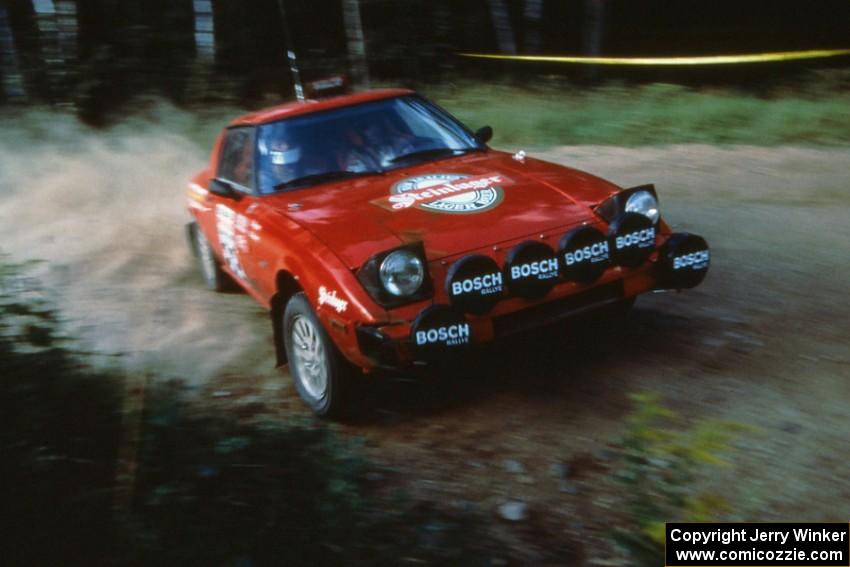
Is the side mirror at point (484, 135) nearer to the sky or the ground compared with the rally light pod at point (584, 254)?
nearer to the sky

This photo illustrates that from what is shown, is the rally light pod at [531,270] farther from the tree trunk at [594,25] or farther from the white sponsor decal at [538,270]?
the tree trunk at [594,25]

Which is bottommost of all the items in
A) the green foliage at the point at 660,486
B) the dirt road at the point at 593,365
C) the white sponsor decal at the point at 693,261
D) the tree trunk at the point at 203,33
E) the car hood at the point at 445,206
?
the dirt road at the point at 593,365

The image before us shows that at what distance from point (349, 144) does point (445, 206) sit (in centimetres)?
115

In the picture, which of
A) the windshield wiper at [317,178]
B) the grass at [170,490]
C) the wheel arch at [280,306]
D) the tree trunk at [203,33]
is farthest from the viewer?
the tree trunk at [203,33]

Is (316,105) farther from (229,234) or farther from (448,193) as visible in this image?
(448,193)

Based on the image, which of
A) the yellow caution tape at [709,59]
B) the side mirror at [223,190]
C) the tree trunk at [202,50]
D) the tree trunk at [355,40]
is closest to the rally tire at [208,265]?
the side mirror at [223,190]

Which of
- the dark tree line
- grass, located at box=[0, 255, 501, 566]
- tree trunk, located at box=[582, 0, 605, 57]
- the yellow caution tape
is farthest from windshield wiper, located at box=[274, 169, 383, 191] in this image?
tree trunk, located at box=[582, 0, 605, 57]

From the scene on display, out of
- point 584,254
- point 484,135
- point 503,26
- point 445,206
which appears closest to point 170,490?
point 445,206

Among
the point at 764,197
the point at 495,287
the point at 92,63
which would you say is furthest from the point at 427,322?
the point at 92,63

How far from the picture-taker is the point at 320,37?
1925 centimetres

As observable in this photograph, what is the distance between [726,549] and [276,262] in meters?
2.93

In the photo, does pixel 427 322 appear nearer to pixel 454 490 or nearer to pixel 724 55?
pixel 454 490

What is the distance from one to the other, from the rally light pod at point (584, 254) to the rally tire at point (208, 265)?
11.2ft

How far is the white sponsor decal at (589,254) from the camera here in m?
5.00
